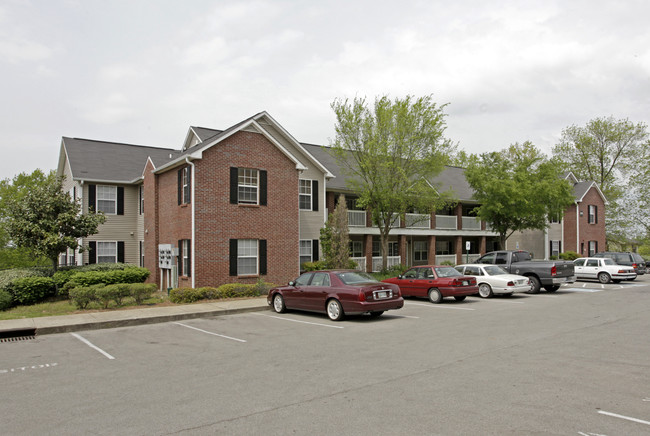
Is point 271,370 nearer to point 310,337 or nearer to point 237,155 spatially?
point 310,337

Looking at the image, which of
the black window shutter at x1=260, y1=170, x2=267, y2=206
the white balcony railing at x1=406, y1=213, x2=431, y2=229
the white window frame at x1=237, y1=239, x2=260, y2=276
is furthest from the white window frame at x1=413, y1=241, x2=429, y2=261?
the white window frame at x1=237, y1=239, x2=260, y2=276

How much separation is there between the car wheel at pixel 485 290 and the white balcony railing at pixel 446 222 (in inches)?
614

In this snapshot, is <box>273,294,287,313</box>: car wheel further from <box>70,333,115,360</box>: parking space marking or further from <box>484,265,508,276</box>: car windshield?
<box>484,265,508,276</box>: car windshield

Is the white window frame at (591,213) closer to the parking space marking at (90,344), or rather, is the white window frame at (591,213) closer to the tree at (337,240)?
the tree at (337,240)

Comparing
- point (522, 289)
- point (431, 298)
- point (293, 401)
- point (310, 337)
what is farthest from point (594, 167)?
point (293, 401)

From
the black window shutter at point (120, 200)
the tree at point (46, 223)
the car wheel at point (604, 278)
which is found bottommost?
the car wheel at point (604, 278)

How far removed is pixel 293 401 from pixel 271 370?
1.84 meters

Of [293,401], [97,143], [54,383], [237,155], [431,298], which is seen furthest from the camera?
[97,143]

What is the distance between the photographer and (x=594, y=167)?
5881 cm

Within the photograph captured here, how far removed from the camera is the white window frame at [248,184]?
21422 millimetres

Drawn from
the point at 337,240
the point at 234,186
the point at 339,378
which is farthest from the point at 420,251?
the point at 339,378

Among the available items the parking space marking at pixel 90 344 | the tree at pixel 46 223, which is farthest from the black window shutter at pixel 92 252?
the parking space marking at pixel 90 344

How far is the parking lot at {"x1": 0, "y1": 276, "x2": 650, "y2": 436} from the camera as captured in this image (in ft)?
18.4

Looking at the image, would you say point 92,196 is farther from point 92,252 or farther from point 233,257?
point 233,257
